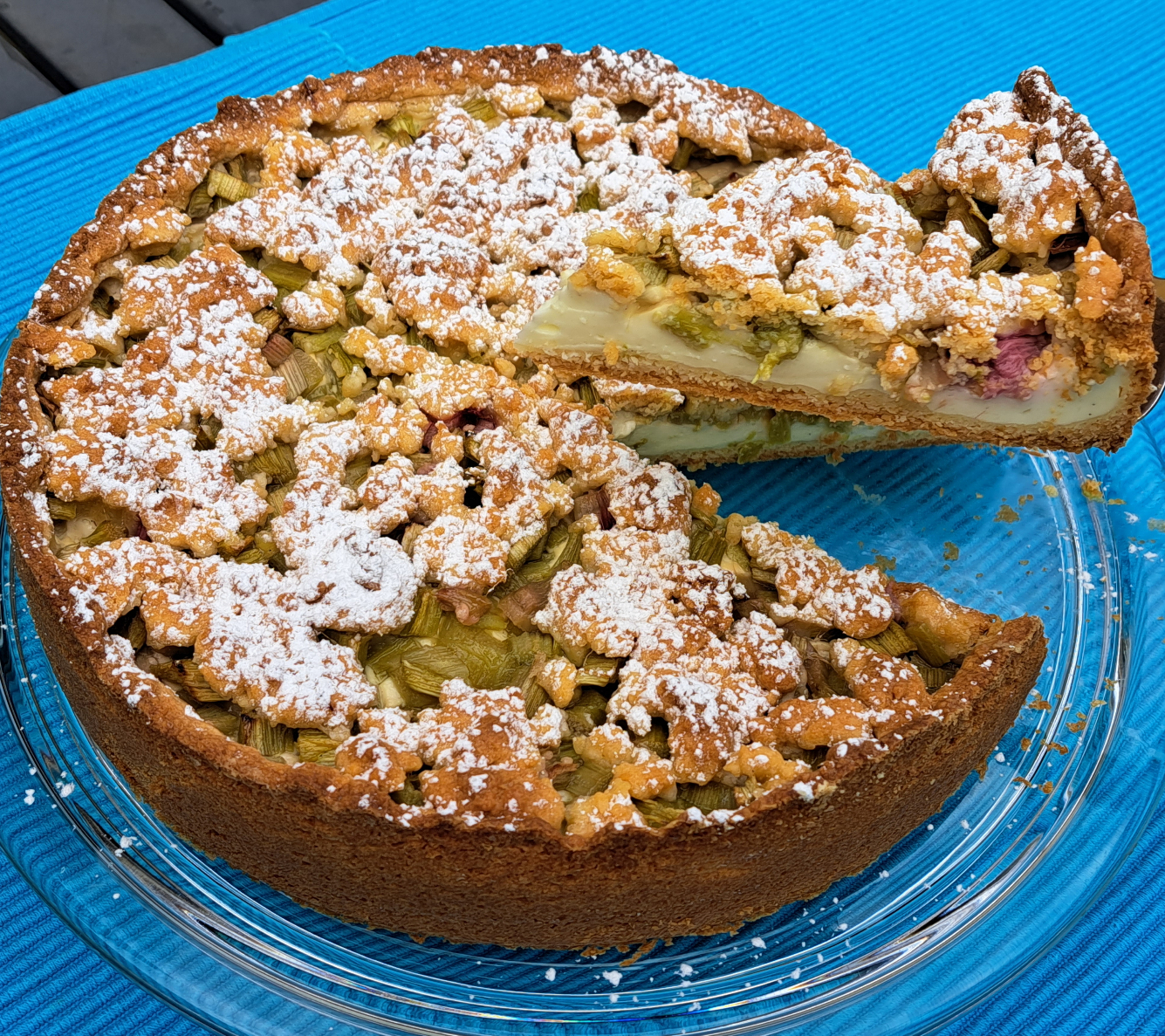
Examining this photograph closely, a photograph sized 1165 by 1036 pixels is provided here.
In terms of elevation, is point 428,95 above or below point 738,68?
below

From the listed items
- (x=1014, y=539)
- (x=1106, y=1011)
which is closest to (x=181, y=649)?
(x=1014, y=539)

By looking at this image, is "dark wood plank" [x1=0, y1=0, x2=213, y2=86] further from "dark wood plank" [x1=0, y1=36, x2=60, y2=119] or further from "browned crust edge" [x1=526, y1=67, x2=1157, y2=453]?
"browned crust edge" [x1=526, y1=67, x2=1157, y2=453]

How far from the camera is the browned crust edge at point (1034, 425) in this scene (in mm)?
2264

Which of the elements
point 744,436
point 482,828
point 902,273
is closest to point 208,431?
point 482,828

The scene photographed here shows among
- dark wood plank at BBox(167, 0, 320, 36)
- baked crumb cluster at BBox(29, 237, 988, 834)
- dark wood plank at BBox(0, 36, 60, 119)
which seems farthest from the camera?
dark wood plank at BBox(167, 0, 320, 36)

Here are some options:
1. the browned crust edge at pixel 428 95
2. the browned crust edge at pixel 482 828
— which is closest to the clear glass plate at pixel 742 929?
the browned crust edge at pixel 482 828

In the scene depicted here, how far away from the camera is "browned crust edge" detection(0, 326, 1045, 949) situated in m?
1.90

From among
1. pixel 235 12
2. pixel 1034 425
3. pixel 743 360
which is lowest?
pixel 743 360

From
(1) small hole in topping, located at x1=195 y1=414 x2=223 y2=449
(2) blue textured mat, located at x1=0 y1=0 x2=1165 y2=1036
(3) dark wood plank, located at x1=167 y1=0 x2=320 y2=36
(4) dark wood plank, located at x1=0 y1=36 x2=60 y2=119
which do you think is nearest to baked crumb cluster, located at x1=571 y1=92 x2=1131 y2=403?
(1) small hole in topping, located at x1=195 y1=414 x2=223 y2=449

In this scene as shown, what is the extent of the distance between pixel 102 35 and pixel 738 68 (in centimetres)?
200

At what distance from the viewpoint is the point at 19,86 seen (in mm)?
3566

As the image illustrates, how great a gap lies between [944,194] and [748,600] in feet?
3.27

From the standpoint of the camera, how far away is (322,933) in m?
2.15

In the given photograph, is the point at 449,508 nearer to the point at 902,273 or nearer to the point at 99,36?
the point at 902,273
